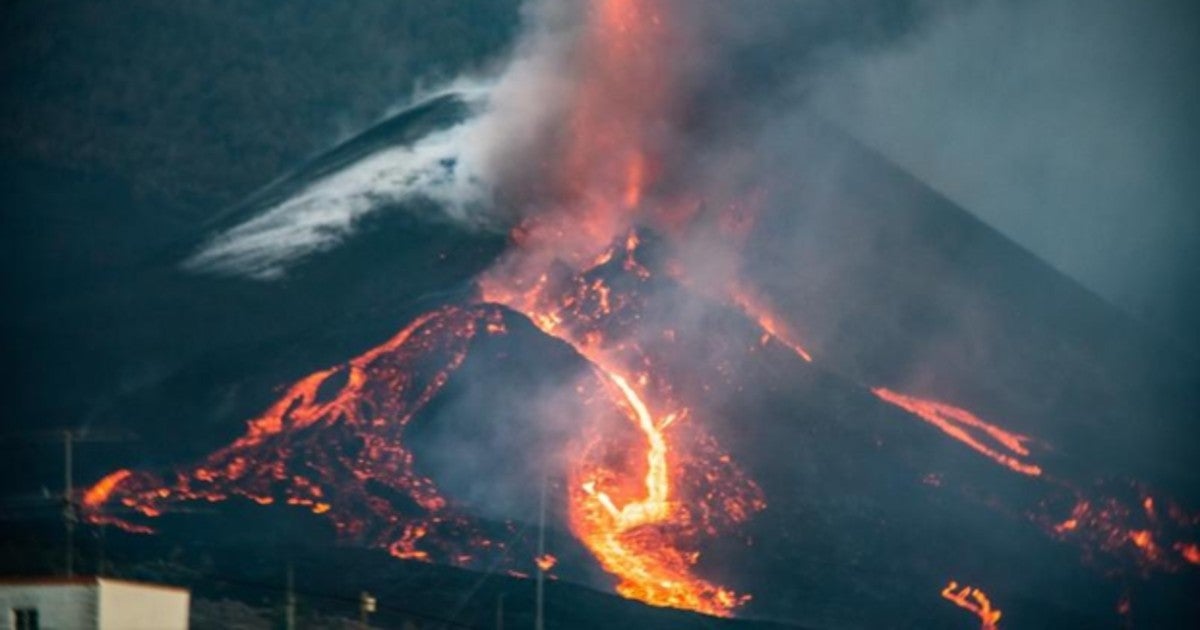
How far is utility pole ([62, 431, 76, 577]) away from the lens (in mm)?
32650

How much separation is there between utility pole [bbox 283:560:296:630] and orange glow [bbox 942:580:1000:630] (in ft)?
46.6

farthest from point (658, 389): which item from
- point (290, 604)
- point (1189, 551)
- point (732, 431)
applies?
point (1189, 551)

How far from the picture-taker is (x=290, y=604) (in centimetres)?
3158

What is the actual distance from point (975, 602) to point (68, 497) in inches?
781

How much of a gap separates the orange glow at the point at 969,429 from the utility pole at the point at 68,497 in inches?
784

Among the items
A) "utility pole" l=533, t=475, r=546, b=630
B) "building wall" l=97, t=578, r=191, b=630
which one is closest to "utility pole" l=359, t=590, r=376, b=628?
"utility pole" l=533, t=475, r=546, b=630

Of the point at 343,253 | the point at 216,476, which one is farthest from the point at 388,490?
the point at 343,253

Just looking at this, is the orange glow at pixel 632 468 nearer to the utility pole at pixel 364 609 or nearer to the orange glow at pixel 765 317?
the orange glow at pixel 765 317

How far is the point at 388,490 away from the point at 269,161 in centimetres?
1791

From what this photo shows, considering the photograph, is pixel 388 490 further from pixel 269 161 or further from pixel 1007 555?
pixel 269 161

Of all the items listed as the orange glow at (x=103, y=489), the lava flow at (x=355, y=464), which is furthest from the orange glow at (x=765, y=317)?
the orange glow at (x=103, y=489)

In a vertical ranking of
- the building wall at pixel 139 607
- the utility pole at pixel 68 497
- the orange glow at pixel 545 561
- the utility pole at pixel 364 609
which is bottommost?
the building wall at pixel 139 607

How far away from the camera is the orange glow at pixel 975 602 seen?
36000 mm

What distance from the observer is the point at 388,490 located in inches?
1415
